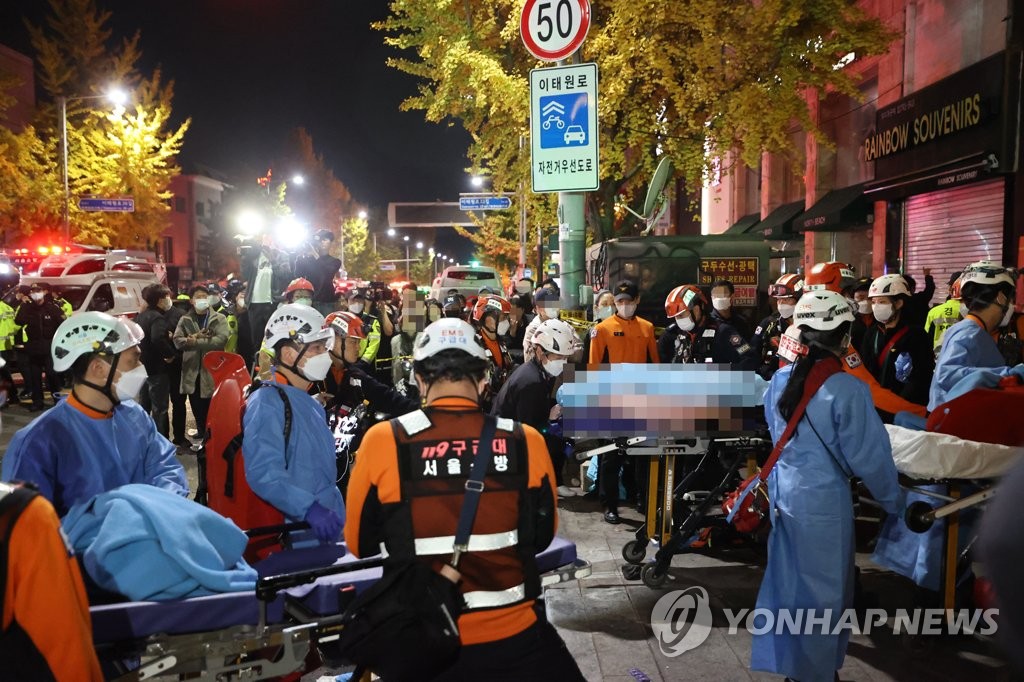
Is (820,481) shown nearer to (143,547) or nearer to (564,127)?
(143,547)

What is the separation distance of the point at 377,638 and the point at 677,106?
1522 centimetres

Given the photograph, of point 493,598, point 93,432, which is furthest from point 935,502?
point 93,432

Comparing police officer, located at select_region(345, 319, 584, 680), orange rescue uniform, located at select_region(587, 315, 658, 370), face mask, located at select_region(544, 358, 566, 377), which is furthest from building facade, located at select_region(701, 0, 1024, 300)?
police officer, located at select_region(345, 319, 584, 680)

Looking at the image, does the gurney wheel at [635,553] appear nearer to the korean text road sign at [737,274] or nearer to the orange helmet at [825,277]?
the orange helmet at [825,277]

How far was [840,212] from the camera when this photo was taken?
743 inches

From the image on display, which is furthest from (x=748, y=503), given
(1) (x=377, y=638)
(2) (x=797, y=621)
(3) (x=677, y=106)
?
(3) (x=677, y=106)

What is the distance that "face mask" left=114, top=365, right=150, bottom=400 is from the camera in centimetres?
392

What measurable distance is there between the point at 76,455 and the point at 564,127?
20.7ft

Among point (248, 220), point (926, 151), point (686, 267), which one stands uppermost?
point (248, 220)

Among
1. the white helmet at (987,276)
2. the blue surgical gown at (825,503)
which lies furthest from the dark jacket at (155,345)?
the white helmet at (987,276)

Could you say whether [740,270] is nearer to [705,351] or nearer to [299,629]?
[705,351]

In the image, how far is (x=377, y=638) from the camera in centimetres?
259

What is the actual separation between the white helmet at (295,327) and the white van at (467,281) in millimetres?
18672

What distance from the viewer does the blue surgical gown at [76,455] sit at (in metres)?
3.60
